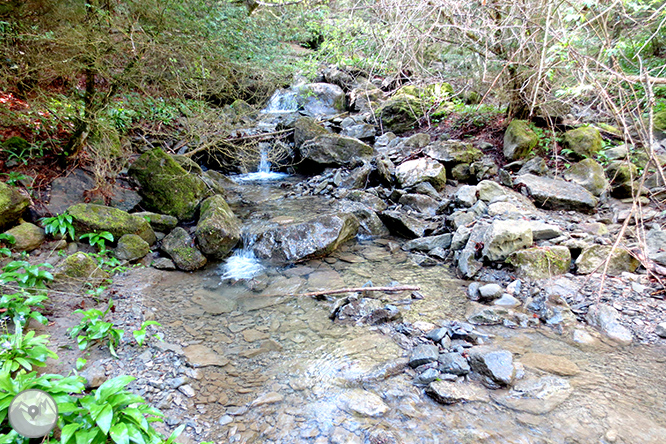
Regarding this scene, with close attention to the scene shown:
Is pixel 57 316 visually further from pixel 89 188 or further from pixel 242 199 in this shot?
pixel 242 199

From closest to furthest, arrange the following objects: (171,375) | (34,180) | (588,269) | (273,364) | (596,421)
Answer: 1. (596,421)
2. (171,375)
3. (273,364)
4. (588,269)
5. (34,180)

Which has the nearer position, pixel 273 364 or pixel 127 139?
pixel 273 364

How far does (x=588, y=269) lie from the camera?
3.99 meters

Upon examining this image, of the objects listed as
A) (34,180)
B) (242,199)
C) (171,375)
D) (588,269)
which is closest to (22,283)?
(171,375)

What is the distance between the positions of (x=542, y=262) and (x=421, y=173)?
356cm

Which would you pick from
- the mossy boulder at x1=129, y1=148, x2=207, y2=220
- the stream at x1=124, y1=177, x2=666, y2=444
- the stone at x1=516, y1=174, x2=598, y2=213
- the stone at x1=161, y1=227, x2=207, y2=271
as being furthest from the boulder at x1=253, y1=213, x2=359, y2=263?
the stone at x1=516, y1=174, x2=598, y2=213

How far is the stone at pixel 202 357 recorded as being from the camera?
293cm

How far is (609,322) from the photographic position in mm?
3227

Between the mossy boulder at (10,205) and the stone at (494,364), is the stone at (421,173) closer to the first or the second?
the stone at (494,364)

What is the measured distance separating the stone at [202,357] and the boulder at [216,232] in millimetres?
2079

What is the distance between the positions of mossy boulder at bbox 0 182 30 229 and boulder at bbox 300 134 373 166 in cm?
629

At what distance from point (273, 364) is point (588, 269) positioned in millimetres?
3858

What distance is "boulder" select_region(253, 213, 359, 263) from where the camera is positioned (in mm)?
5164

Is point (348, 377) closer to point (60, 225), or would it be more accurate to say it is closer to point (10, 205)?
point (60, 225)
